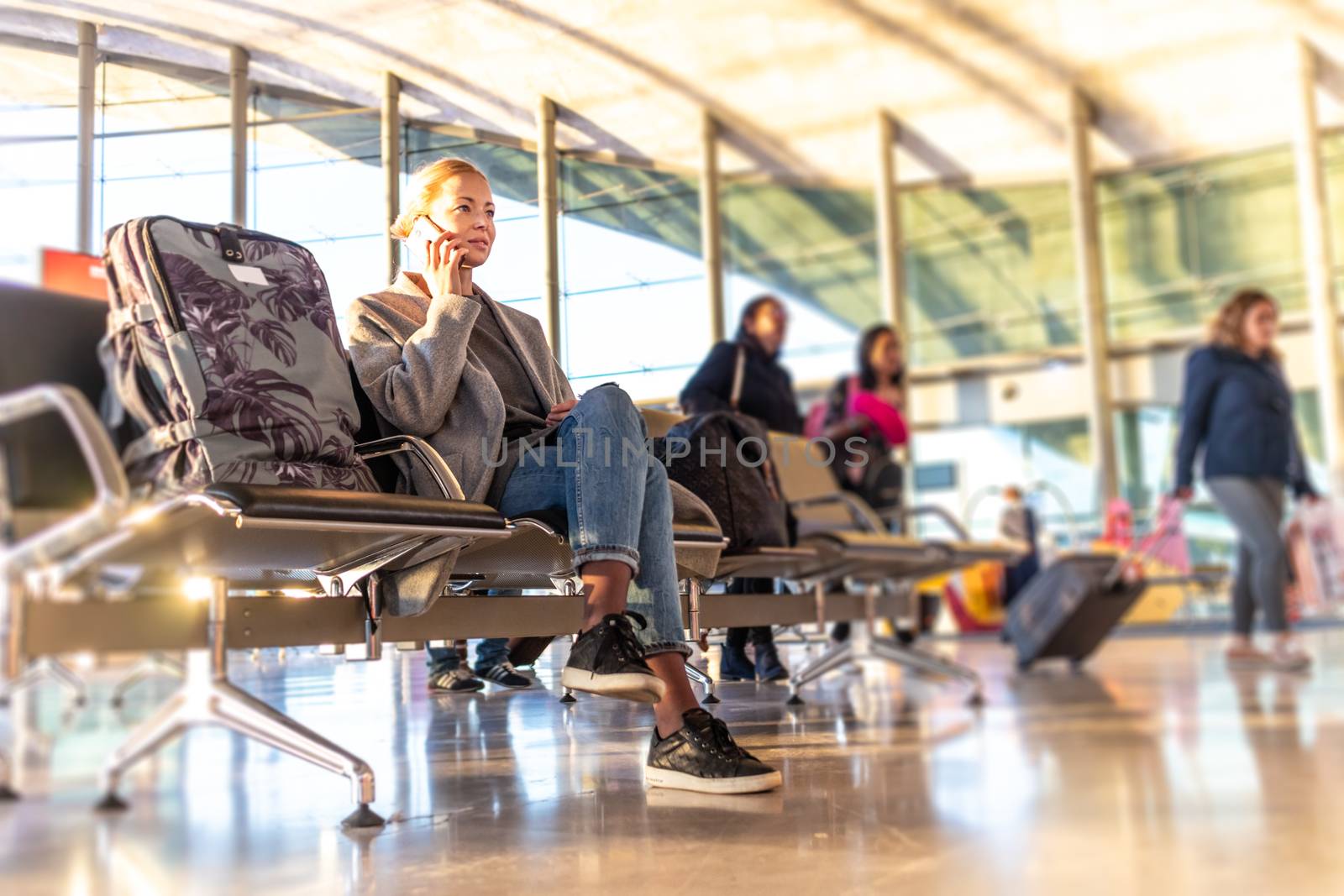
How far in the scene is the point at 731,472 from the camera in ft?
6.82

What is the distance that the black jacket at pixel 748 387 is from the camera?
2.15m

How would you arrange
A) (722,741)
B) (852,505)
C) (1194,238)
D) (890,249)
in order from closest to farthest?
(722,741), (852,505), (890,249), (1194,238)

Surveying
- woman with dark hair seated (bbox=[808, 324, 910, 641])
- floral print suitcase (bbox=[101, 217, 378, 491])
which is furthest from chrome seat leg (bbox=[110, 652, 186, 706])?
woman with dark hair seated (bbox=[808, 324, 910, 641])

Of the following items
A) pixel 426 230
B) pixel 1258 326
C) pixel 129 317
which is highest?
pixel 1258 326

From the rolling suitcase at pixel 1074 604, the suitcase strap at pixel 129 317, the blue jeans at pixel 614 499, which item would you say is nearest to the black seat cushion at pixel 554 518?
the blue jeans at pixel 614 499

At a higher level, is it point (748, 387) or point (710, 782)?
point (748, 387)

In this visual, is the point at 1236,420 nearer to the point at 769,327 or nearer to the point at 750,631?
the point at 769,327

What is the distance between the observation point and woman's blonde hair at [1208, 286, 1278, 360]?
5234mm

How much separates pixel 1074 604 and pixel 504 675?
5156mm

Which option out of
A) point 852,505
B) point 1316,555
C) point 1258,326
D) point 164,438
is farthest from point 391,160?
point 1316,555

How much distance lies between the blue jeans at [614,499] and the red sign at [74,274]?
2.04 feet

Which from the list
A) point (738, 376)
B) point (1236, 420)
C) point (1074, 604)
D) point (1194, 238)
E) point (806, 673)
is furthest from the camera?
point (1194, 238)

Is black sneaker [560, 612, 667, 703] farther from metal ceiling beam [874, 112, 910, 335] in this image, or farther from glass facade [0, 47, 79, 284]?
metal ceiling beam [874, 112, 910, 335]

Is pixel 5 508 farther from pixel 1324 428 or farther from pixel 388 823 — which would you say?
pixel 1324 428
